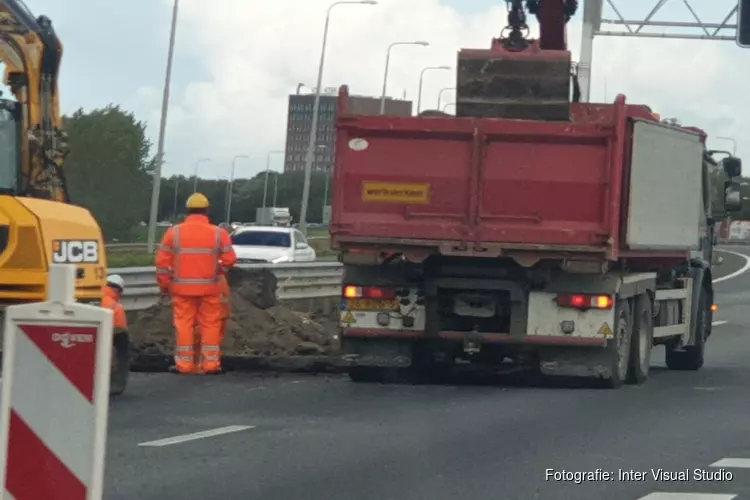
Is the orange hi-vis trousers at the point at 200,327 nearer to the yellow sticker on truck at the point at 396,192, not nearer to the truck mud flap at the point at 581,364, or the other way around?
the yellow sticker on truck at the point at 396,192

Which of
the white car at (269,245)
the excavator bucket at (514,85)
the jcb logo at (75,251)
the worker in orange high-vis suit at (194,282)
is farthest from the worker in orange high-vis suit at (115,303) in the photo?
the white car at (269,245)

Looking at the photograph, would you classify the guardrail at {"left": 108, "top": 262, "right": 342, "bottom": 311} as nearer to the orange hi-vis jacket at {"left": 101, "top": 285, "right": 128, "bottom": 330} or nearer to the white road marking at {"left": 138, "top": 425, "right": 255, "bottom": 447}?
the orange hi-vis jacket at {"left": 101, "top": 285, "right": 128, "bottom": 330}

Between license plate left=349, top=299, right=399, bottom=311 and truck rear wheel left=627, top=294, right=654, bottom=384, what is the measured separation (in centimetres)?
269

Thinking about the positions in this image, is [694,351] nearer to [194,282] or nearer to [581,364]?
[581,364]

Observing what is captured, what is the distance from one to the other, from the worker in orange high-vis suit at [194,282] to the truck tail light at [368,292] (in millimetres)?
1337

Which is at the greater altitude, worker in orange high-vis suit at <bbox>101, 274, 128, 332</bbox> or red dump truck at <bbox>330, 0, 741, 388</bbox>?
red dump truck at <bbox>330, 0, 741, 388</bbox>

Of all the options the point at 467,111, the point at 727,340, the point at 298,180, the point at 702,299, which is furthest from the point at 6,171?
the point at 298,180

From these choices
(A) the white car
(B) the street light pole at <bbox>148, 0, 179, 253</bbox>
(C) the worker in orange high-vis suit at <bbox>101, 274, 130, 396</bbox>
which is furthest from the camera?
(B) the street light pole at <bbox>148, 0, 179, 253</bbox>

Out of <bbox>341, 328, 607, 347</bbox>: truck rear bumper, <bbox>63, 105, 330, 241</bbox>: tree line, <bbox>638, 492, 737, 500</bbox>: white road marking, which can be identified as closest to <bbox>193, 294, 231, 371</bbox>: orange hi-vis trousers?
<bbox>341, 328, 607, 347</bbox>: truck rear bumper

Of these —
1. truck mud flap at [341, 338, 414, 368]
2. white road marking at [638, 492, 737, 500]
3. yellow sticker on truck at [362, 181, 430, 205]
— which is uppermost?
yellow sticker on truck at [362, 181, 430, 205]

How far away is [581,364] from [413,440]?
4.86 metres

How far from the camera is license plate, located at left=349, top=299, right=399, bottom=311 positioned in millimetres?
15758

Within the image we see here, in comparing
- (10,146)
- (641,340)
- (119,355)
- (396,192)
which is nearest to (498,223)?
(396,192)

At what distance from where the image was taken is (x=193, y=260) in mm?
16172
